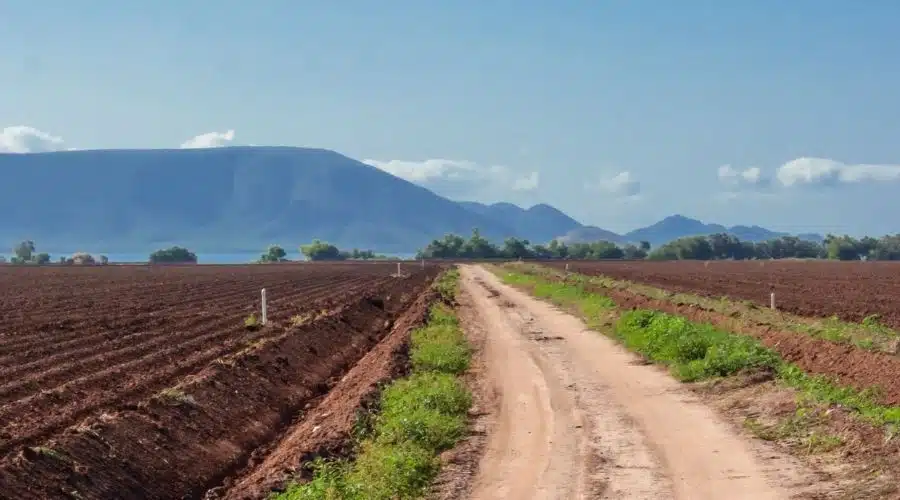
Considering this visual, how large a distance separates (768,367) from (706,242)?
174m

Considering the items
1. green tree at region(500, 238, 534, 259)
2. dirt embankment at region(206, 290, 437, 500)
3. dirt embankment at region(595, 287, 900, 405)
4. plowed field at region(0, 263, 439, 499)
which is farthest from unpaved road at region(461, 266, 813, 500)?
green tree at region(500, 238, 534, 259)

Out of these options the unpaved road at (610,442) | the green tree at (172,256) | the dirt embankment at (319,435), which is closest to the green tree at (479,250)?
the green tree at (172,256)

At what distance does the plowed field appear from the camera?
37.3 ft

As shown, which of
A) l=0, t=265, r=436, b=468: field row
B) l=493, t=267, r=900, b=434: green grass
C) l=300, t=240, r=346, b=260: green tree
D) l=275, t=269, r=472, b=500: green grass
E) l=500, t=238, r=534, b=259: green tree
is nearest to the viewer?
l=275, t=269, r=472, b=500: green grass

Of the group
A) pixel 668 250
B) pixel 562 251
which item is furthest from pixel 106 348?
pixel 562 251

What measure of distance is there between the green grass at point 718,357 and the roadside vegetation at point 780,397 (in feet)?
0.04

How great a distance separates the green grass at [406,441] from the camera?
10250mm

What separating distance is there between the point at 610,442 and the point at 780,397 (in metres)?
3.38

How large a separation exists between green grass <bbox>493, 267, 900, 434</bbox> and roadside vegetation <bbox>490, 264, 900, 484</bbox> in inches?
0.5

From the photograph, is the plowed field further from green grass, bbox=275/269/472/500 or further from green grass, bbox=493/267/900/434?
green grass, bbox=493/267/900/434

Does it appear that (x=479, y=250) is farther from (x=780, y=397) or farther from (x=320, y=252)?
(x=780, y=397)

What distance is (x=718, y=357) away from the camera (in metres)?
18.4

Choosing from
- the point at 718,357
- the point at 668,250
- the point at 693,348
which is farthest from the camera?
the point at 668,250

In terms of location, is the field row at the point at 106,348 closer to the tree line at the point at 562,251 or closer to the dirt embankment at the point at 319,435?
the dirt embankment at the point at 319,435
